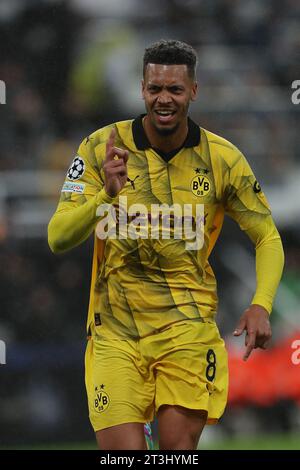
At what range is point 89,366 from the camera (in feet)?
17.6

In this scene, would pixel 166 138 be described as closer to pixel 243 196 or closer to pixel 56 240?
pixel 243 196

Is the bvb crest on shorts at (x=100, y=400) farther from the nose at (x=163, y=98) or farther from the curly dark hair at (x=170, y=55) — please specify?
the curly dark hair at (x=170, y=55)

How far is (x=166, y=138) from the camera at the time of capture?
534 centimetres

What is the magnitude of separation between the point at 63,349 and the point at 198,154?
4767mm

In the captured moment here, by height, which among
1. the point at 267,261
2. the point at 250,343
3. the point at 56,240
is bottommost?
the point at 250,343

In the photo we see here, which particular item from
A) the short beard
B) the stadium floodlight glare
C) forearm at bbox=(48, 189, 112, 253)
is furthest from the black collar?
the stadium floodlight glare

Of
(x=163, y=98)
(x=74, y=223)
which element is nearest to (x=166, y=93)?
(x=163, y=98)

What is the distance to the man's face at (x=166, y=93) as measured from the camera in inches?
203

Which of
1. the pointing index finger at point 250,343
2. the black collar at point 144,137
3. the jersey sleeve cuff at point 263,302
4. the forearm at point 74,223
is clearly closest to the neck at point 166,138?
the black collar at point 144,137

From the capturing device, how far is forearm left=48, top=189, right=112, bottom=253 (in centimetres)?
493

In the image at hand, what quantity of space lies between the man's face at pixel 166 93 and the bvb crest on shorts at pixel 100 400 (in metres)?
1.20

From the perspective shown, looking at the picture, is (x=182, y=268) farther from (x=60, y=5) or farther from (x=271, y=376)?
(x=60, y=5)

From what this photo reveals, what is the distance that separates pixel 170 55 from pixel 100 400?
157 cm
